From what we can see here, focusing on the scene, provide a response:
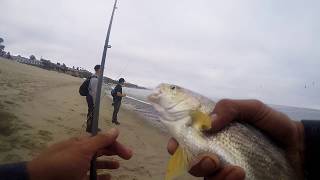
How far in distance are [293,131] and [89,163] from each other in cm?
219

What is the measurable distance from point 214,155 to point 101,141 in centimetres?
101

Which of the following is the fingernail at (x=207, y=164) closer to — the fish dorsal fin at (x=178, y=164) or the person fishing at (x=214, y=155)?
the person fishing at (x=214, y=155)

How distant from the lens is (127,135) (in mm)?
13984

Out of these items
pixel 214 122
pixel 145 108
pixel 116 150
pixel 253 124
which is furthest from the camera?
pixel 145 108

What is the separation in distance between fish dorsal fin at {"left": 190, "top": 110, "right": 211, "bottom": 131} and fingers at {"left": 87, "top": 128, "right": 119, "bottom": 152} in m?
0.71

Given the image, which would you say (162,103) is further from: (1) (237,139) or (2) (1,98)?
(2) (1,98)

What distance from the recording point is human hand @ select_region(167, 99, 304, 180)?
9.08ft

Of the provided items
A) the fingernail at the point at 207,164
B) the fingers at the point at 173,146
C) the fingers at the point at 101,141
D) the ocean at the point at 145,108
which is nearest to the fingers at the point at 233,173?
the fingernail at the point at 207,164

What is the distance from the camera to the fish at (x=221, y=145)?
275cm

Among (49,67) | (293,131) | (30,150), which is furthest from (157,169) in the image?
(49,67)

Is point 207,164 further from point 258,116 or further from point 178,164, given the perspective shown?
point 258,116

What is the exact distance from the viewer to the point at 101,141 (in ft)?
7.61

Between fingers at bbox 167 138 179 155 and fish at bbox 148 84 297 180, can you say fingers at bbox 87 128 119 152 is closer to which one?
fish at bbox 148 84 297 180

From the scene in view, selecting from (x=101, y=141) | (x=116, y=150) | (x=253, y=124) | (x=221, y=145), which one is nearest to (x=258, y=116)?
(x=253, y=124)
